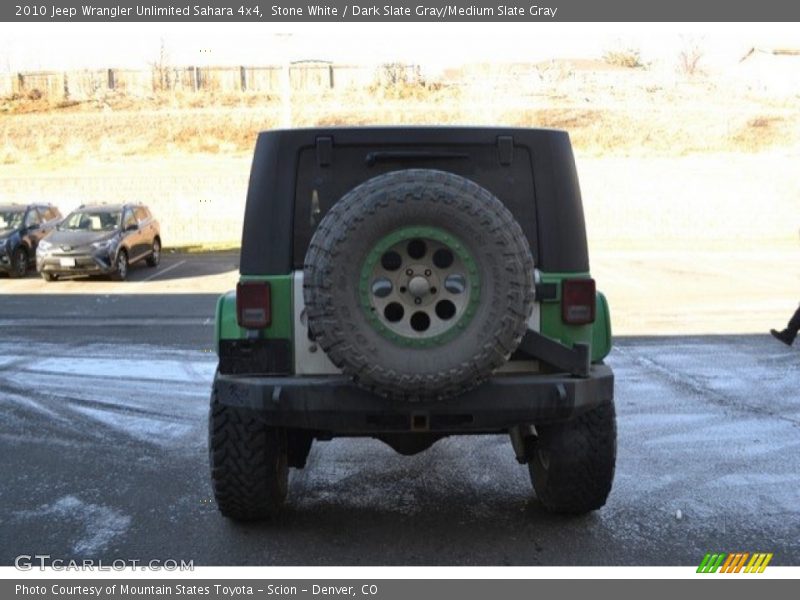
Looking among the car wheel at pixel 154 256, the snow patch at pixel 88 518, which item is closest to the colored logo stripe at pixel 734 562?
the snow patch at pixel 88 518

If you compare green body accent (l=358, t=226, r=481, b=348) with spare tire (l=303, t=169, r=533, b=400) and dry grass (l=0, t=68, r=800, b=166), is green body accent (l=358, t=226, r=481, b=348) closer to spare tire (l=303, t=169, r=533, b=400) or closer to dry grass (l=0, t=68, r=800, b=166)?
spare tire (l=303, t=169, r=533, b=400)

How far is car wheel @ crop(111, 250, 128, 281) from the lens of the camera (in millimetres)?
20438

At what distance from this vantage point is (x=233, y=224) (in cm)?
3150

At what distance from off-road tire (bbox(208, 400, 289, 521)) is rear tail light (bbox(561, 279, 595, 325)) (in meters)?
1.71

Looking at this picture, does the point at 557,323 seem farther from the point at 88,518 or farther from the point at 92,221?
the point at 92,221

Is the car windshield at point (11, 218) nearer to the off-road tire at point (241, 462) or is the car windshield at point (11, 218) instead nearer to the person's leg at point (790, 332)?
the person's leg at point (790, 332)

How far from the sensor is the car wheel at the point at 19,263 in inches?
827

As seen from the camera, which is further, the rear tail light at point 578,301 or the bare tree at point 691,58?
the bare tree at point 691,58

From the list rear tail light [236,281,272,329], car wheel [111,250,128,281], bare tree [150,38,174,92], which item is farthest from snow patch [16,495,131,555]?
bare tree [150,38,174,92]

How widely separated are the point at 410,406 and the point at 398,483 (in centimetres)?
170

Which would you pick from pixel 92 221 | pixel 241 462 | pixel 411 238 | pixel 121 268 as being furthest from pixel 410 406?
pixel 92 221

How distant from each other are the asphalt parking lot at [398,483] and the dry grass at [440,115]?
110 ft
